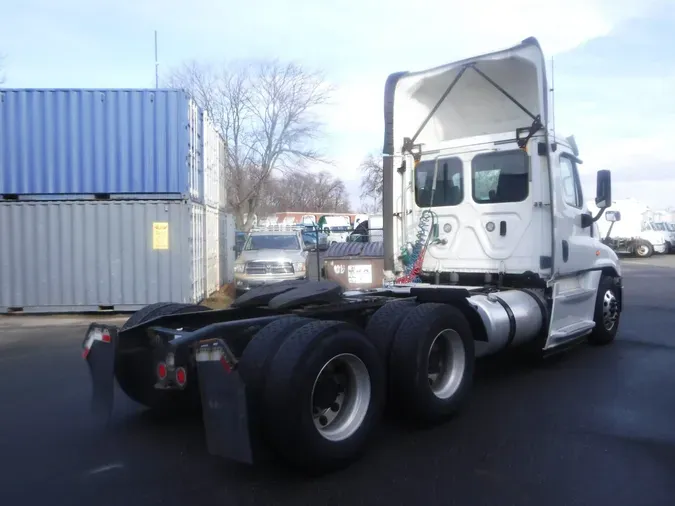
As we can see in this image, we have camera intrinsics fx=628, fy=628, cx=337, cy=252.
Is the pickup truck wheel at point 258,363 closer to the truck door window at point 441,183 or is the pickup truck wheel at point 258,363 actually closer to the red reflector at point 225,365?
the red reflector at point 225,365

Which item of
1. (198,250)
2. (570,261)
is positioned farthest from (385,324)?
(198,250)

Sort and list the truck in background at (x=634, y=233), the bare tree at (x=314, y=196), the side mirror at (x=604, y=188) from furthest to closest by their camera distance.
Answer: the bare tree at (x=314, y=196), the truck in background at (x=634, y=233), the side mirror at (x=604, y=188)

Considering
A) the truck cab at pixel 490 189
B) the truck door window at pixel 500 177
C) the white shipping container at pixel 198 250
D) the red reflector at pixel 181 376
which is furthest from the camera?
the white shipping container at pixel 198 250

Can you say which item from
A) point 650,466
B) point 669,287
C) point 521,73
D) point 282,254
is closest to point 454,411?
point 650,466

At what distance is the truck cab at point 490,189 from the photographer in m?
7.16

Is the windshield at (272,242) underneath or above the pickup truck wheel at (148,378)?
above

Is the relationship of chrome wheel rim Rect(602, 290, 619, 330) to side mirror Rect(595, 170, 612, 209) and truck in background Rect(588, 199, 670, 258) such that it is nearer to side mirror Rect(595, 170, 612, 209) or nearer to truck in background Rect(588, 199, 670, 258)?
side mirror Rect(595, 170, 612, 209)

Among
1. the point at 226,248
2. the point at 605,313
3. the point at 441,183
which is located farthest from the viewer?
the point at 226,248

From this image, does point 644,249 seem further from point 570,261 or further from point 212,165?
point 570,261

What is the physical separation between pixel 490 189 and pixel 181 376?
4578 mm

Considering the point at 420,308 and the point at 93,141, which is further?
the point at 93,141

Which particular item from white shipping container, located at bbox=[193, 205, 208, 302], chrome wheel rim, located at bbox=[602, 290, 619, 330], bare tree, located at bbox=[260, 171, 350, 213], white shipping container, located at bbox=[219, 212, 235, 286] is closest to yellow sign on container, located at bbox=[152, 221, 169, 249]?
white shipping container, located at bbox=[193, 205, 208, 302]

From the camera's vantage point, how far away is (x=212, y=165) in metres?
16.7

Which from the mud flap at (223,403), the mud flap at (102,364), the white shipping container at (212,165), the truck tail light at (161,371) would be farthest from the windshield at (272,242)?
the mud flap at (223,403)
